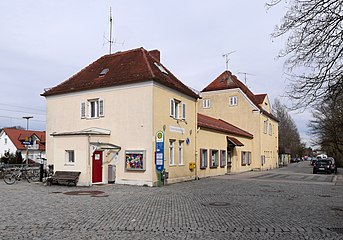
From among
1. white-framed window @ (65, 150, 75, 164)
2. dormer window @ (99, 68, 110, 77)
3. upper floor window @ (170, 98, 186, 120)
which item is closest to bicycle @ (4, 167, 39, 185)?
white-framed window @ (65, 150, 75, 164)

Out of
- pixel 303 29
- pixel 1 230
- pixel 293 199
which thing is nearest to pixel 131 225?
pixel 1 230

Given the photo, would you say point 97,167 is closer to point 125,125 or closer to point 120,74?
point 125,125

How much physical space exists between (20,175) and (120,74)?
8.90 m

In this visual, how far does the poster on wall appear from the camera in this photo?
68.2 ft

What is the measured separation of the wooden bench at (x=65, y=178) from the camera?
19938mm

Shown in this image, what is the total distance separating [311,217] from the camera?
424 inches

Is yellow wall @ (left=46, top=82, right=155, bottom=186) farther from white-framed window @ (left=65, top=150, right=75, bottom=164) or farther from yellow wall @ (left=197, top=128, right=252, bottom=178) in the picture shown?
yellow wall @ (left=197, top=128, right=252, bottom=178)

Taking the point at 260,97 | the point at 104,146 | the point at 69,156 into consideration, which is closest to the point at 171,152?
the point at 104,146

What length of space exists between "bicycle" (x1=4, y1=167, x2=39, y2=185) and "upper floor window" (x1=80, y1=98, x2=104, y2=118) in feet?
16.0

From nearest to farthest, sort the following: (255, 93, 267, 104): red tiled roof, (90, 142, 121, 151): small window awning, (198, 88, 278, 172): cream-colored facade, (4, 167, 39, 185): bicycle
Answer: (90, 142, 121, 151): small window awning, (4, 167, 39, 185): bicycle, (198, 88, 278, 172): cream-colored facade, (255, 93, 267, 104): red tiled roof

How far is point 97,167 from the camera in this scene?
21156 millimetres

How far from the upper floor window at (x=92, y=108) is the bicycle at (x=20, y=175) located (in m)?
4.87

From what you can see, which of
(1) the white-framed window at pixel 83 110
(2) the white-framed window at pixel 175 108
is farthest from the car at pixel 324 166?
(1) the white-framed window at pixel 83 110

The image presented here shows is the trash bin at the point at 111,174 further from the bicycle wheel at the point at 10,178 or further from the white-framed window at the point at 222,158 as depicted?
the white-framed window at the point at 222,158
